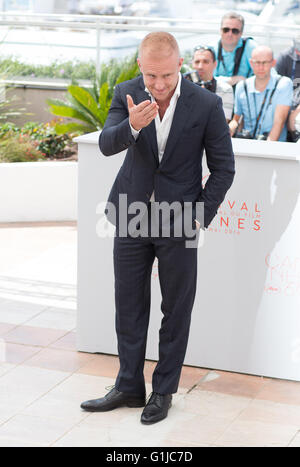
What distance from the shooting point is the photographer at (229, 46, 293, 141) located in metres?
6.45

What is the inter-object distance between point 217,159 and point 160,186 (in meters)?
0.30

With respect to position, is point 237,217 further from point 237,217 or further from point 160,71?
point 160,71

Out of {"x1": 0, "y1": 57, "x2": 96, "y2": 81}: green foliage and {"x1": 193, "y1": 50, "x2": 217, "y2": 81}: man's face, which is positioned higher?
{"x1": 0, "y1": 57, "x2": 96, "y2": 81}: green foliage

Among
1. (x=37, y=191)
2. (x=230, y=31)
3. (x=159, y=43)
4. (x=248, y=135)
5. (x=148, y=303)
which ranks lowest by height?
(x=148, y=303)

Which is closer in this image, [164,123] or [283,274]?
[164,123]

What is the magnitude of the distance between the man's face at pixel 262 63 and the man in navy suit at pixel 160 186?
9.57 ft

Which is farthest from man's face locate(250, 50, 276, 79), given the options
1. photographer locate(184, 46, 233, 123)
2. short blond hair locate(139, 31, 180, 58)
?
short blond hair locate(139, 31, 180, 58)

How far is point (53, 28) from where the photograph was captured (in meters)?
10.5

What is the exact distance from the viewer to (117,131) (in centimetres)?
357

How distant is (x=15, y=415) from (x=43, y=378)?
48 centimetres

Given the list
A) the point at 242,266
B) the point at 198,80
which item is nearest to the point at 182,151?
the point at 242,266

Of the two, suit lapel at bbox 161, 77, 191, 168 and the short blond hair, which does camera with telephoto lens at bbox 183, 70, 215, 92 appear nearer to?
suit lapel at bbox 161, 77, 191, 168

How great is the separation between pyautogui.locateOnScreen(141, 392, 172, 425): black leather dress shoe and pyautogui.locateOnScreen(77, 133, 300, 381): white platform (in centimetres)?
65

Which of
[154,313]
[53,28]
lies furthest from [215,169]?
[53,28]
